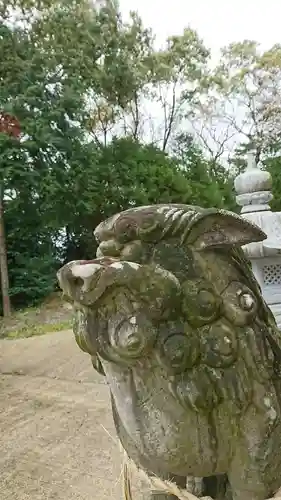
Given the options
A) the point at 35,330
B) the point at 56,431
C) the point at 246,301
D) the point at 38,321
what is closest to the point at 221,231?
the point at 246,301

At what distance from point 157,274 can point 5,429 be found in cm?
267

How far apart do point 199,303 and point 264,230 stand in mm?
1842

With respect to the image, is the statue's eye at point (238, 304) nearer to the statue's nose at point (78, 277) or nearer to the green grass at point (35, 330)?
the statue's nose at point (78, 277)

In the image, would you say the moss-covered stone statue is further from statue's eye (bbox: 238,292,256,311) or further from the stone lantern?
the stone lantern

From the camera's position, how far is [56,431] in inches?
110

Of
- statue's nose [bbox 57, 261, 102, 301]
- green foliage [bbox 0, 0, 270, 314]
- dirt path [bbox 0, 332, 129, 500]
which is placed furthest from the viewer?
green foliage [bbox 0, 0, 270, 314]

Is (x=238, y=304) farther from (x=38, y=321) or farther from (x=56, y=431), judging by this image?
(x=38, y=321)

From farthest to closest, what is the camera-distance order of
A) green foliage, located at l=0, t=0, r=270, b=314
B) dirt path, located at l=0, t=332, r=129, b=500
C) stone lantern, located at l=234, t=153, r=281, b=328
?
green foliage, located at l=0, t=0, r=270, b=314 < stone lantern, located at l=234, t=153, r=281, b=328 < dirt path, located at l=0, t=332, r=129, b=500

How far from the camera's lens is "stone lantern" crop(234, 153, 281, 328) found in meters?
2.31

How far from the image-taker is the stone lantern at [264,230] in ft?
7.57

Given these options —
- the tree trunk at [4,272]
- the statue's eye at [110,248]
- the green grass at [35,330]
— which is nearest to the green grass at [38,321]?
the green grass at [35,330]

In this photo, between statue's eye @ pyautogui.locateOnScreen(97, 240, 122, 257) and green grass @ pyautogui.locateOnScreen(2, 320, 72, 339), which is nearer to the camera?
statue's eye @ pyautogui.locateOnScreen(97, 240, 122, 257)

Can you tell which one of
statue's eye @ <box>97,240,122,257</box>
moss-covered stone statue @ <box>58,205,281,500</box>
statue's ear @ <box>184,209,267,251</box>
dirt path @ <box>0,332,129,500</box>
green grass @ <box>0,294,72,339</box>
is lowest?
green grass @ <box>0,294,72,339</box>

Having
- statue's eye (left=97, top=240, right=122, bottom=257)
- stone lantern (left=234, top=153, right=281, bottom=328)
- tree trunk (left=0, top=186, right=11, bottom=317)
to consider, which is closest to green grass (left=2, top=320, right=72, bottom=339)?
tree trunk (left=0, top=186, right=11, bottom=317)
